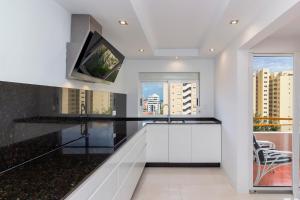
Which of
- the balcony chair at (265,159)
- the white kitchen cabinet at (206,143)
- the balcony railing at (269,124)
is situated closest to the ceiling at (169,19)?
the balcony railing at (269,124)

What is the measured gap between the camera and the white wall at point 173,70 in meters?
4.93

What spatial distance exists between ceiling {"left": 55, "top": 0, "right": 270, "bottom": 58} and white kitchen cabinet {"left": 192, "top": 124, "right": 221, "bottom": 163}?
1412mm

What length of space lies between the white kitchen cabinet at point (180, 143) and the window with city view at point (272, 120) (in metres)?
1.32

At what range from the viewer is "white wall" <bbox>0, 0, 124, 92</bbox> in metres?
1.48

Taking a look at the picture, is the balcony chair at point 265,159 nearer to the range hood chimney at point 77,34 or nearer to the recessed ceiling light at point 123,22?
the recessed ceiling light at point 123,22

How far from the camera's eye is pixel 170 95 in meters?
5.05

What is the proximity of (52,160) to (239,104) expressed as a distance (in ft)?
8.07

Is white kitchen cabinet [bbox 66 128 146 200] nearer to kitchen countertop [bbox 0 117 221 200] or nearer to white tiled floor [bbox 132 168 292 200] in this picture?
kitchen countertop [bbox 0 117 221 200]

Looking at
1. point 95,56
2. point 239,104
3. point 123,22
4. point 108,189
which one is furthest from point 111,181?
point 239,104

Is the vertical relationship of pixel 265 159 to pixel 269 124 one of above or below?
below

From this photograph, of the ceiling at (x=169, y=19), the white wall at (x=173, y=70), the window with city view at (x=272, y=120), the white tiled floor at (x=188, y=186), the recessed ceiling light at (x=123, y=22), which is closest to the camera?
the ceiling at (x=169, y=19)

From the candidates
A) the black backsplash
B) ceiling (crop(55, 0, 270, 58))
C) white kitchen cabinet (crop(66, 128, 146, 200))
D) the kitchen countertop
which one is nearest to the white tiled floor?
white kitchen cabinet (crop(66, 128, 146, 200))

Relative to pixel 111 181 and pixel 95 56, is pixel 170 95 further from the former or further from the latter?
pixel 111 181

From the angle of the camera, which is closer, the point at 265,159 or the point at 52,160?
the point at 52,160
